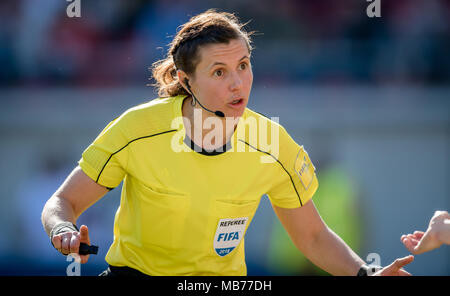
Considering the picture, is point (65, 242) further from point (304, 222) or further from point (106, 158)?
point (304, 222)

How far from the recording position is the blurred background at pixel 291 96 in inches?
357

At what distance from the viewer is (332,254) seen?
11.5ft

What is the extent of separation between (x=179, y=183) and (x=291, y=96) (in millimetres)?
6078

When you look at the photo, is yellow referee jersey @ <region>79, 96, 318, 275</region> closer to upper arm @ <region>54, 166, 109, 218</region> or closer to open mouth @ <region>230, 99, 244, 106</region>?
upper arm @ <region>54, 166, 109, 218</region>

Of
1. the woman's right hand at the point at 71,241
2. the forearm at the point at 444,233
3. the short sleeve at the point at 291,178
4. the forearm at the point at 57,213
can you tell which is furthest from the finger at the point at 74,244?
the forearm at the point at 444,233

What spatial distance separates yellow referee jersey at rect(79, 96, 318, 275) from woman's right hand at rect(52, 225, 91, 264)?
400mm

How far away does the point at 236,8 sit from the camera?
9.57 meters

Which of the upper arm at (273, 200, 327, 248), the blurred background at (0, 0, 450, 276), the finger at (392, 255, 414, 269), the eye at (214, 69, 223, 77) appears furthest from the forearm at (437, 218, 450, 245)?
the blurred background at (0, 0, 450, 276)

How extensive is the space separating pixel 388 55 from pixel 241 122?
6271 millimetres

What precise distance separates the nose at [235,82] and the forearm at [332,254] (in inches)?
34.0

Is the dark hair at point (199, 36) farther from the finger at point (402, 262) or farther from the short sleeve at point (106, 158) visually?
the finger at point (402, 262)

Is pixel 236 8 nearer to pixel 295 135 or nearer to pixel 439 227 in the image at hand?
pixel 295 135

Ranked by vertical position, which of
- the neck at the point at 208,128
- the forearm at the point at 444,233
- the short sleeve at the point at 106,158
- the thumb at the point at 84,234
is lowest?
the forearm at the point at 444,233
